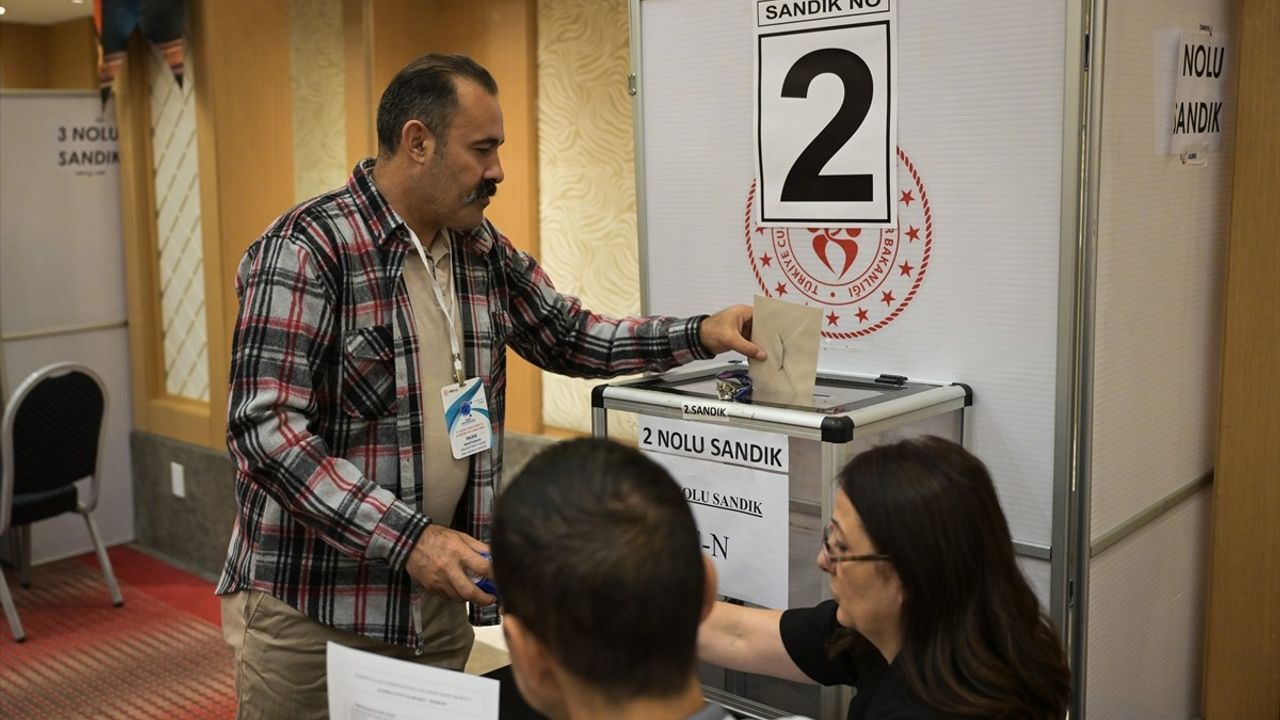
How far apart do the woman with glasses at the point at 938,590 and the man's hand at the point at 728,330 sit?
535 millimetres

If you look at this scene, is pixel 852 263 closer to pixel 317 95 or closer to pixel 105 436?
pixel 317 95

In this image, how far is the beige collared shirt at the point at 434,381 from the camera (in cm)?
195

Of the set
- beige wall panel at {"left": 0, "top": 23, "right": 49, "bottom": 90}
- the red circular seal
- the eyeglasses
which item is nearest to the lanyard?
the red circular seal

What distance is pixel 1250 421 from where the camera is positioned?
240 cm

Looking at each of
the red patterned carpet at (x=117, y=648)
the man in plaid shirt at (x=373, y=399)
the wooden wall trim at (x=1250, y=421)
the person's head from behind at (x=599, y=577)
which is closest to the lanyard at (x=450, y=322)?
the man in plaid shirt at (x=373, y=399)

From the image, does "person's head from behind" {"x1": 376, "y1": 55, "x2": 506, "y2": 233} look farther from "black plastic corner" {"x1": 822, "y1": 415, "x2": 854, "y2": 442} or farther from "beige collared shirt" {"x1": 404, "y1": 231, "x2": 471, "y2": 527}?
"black plastic corner" {"x1": 822, "y1": 415, "x2": 854, "y2": 442}

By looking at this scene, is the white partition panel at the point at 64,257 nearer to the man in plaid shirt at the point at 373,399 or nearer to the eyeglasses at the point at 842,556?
the man in plaid shirt at the point at 373,399

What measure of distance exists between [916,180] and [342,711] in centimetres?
121

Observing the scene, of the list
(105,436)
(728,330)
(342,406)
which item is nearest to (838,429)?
(728,330)

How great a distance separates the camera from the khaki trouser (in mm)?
1959

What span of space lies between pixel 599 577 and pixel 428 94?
1096 millimetres

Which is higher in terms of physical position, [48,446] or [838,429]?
[838,429]

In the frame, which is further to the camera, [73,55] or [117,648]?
[73,55]

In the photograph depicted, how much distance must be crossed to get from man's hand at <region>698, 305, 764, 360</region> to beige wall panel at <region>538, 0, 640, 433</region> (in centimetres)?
189
